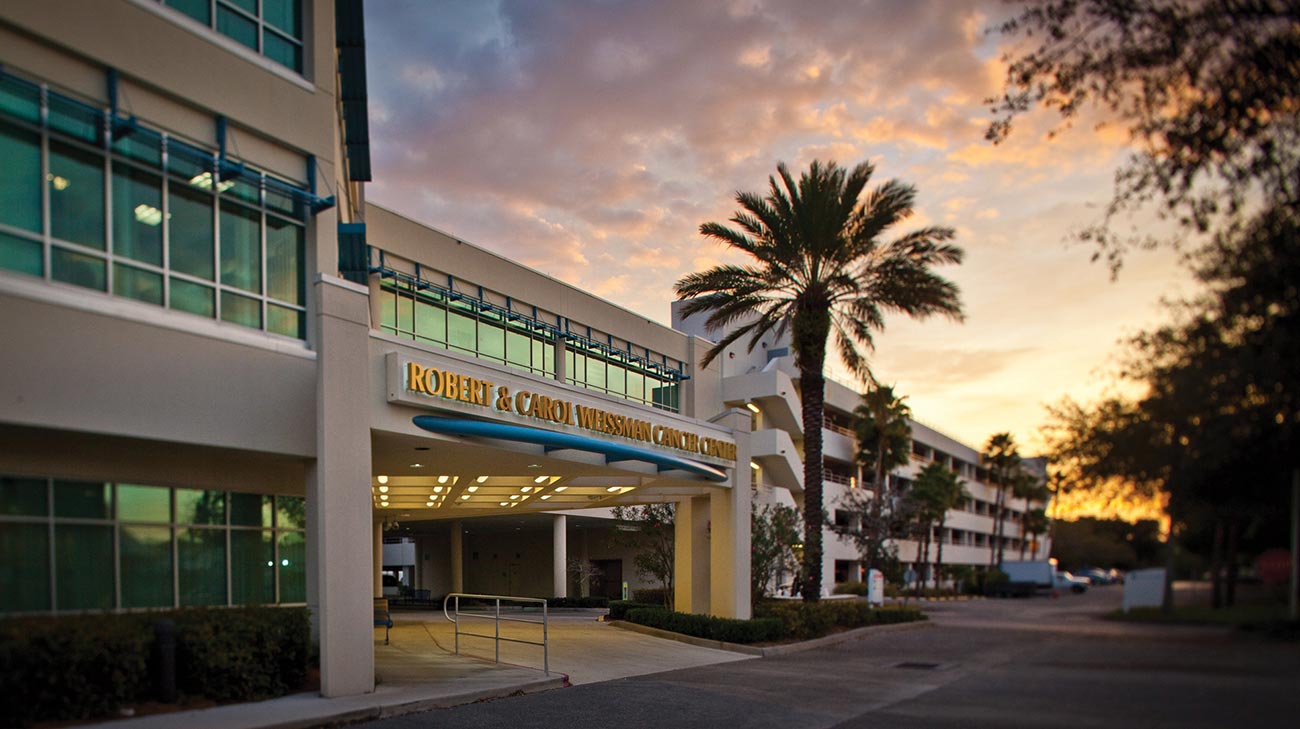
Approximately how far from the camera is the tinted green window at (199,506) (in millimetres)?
13461

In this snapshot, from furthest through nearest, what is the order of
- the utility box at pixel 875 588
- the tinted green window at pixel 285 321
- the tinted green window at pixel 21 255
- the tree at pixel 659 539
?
1. the utility box at pixel 875 588
2. the tree at pixel 659 539
3. the tinted green window at pixel 285 321
4. the tinted green window at pixel 21 255

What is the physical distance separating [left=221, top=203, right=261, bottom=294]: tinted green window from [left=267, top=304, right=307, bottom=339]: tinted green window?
40cm

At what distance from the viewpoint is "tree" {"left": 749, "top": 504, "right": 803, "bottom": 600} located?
90.9ft

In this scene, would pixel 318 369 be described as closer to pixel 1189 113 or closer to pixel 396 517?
pixel 1189 113

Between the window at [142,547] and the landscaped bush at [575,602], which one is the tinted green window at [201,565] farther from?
the landscaped bush at [575,602]

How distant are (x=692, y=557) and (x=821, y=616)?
12.1 feet

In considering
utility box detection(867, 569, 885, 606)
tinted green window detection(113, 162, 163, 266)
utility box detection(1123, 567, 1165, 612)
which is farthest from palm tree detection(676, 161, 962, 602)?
utility box detection(1123, 567, 1165, 612)

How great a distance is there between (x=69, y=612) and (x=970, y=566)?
229ft

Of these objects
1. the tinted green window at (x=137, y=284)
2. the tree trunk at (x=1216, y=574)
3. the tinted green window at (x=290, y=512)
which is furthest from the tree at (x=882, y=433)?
the tree trunk at (x=1216, y=574)

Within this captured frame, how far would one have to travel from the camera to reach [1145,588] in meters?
5.48

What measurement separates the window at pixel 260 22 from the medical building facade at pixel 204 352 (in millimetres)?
33

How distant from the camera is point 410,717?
41.5 feet

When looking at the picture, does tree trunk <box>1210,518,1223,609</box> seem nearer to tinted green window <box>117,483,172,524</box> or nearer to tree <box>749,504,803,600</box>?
tinted green window <box>117,483,172,524</box>

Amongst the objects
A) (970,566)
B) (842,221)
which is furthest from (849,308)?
(970,566)
